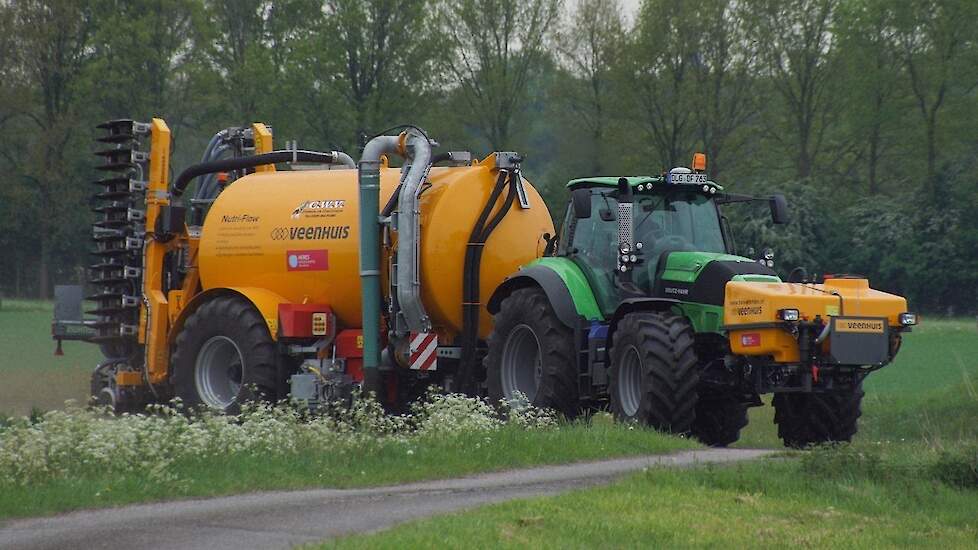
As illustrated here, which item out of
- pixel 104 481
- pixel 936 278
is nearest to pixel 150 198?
pixel 104 481

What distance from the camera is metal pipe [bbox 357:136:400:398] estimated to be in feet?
61.5

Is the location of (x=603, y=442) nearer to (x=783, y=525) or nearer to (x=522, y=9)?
(x=783, y=525)

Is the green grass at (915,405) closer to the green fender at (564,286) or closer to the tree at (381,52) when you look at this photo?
the green fender at (564,286)

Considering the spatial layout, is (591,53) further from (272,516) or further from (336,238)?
(272,516)

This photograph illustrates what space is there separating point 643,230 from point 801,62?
4860 centimetres

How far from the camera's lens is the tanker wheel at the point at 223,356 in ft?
64.3

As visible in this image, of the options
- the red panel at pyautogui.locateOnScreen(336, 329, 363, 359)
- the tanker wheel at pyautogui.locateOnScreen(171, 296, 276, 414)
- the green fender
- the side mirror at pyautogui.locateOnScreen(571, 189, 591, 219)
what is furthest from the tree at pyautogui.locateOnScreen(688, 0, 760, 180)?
the side mirror at pyautogui.locateOnScreen(571, 189, 591, 219)

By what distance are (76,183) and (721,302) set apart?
175ft

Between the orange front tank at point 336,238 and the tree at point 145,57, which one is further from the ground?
the tree at point 145,57

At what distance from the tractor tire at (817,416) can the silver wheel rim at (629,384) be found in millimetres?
1641

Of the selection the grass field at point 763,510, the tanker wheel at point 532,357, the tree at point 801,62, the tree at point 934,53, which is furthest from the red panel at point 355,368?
the tree at point 934,53

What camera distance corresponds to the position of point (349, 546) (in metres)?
9.17

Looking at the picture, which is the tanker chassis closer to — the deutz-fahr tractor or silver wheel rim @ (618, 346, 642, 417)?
the deutz-fahr tractor

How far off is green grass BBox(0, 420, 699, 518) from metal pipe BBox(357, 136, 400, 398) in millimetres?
3708
